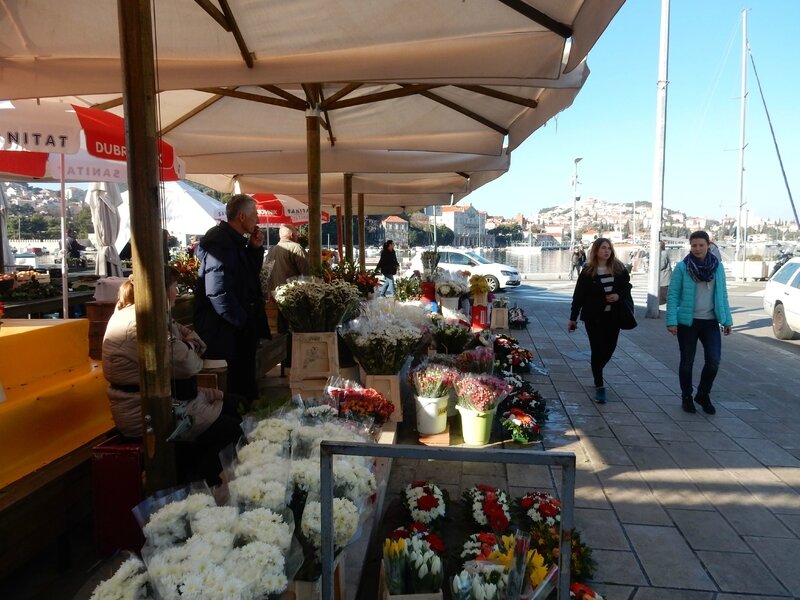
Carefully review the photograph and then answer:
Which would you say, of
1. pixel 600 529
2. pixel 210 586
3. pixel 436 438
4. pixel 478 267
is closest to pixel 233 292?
pixel 436 438

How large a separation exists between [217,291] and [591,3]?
2.87m

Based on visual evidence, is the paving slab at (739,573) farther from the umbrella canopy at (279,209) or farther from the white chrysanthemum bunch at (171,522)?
the umbrella canopy at (279,209)

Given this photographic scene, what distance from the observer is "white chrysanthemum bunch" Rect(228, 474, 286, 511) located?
190cm

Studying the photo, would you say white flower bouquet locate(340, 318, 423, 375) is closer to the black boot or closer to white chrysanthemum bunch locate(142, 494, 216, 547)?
white chrysanthemum bunch locate(142, 494, 216, 547)

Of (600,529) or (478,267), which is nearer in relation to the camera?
(600,529)

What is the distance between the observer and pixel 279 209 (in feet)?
45.8

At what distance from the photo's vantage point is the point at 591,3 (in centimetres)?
273

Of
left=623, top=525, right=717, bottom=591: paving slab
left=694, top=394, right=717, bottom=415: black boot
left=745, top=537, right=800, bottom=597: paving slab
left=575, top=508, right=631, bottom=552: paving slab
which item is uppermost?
left=694, top=394, right=717, bottom=415: black boot

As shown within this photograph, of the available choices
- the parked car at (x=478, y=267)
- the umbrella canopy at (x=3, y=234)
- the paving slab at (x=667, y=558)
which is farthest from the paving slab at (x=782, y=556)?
the parked car at (x=478, y=267)

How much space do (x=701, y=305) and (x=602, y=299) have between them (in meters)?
0.91

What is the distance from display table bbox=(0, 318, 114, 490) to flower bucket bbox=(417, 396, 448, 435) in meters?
2.27

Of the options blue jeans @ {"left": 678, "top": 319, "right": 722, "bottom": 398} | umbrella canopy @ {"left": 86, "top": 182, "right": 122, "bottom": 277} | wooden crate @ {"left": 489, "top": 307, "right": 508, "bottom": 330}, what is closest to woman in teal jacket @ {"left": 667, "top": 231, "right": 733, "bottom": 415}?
blue jeans @ {"left": 678, "top": 319, "right": 722, "bottom": 398}

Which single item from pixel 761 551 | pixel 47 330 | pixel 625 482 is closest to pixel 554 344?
pixel 625 482

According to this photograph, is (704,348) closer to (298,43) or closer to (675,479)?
(675,479)
